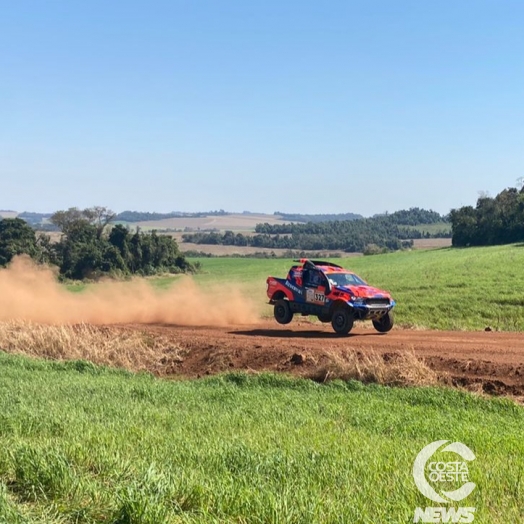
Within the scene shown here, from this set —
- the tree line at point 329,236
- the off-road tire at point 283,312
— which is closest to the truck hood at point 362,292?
the off-road tire at point 283,312

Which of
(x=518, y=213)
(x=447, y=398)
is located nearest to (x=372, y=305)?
(x=447, y=398)

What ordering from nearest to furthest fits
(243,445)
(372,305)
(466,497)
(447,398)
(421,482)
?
(466,497) → (421,482) → (243,445) → (447,398) → (372,305)

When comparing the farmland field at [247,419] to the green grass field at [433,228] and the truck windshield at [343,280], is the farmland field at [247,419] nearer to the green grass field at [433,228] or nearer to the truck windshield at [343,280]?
the truck windshield at [343,280]

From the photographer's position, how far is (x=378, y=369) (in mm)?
13703

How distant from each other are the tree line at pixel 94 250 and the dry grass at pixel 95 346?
4275 centimetres

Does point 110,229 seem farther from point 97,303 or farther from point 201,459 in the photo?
point 201,459

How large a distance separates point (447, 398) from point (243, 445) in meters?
5.90

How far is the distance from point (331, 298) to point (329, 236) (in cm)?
11663

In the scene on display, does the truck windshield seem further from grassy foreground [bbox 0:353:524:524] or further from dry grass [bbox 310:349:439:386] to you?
grassy foreground [bbox 0:353:524:524]

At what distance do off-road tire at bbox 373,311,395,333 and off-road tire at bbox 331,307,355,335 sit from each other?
1.38m

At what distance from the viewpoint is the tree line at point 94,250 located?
62.5 metres

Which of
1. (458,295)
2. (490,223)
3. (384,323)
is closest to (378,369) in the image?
(384,323)

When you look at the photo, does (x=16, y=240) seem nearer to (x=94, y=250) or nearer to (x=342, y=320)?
(x=94, y=250)

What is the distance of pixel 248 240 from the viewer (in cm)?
12756
